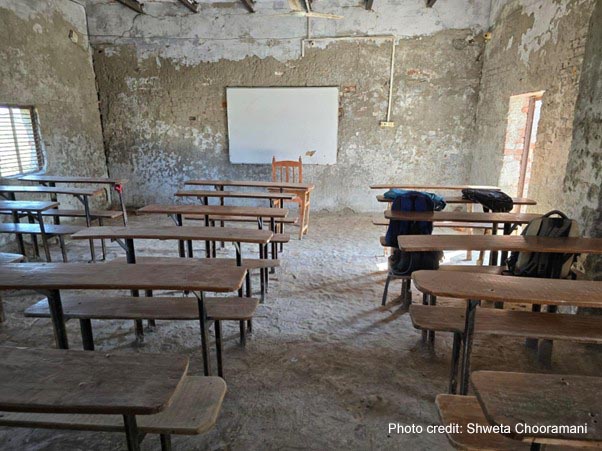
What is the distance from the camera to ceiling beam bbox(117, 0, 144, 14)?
5.43 m

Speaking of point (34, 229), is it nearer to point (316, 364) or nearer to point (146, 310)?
point (146, 310)

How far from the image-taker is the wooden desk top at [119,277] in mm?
1817

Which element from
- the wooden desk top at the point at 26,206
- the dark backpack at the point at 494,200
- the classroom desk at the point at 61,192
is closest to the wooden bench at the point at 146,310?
the wooden desk top at the point at 26,206

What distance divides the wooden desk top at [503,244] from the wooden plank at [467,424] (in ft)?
3.47

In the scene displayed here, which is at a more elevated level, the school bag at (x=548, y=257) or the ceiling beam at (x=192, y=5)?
the ceiling beam at (x=192, y=5)

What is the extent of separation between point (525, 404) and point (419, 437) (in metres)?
0.84

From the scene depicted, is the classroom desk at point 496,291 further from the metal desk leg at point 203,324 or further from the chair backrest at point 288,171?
the chair backrest at point 288,171

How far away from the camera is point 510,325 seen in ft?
6.52

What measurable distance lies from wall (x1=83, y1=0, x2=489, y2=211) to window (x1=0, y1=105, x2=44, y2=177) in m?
1.38

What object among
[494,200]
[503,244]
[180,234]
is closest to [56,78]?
[180,234]

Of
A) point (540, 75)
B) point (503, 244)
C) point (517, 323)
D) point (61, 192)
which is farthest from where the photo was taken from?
point (61, 192)

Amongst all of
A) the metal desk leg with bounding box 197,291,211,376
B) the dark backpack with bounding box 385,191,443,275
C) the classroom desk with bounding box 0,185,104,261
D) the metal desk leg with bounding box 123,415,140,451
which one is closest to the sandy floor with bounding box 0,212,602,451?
the metal desk leg with bounding box 197,291,211,376

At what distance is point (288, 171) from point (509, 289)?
4.12 metres

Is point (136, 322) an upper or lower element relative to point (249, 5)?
lower
